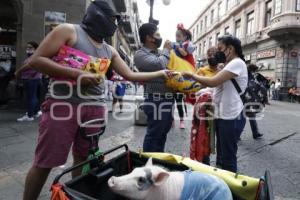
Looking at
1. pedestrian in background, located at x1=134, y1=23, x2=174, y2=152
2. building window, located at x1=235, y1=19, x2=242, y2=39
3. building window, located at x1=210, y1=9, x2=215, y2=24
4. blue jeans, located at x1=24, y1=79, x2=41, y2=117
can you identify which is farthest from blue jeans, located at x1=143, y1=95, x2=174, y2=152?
building window, located at x1=210, y1=9, x2=215, y2=24

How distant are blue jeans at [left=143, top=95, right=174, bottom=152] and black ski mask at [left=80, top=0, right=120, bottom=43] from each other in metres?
1.13

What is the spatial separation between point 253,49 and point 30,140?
3006 cm

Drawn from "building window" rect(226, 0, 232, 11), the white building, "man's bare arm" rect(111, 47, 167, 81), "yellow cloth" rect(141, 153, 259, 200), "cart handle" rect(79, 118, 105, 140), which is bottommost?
"yellow cloth" rect(141, 153, 259, 200)

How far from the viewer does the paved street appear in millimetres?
3771

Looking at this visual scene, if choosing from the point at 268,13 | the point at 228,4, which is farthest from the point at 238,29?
the point at 268,13

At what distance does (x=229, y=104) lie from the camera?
3.30 m

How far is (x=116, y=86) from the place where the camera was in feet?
32.8

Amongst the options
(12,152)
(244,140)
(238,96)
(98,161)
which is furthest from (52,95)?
(244,140)

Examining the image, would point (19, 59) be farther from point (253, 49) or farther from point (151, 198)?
point (253, 49)

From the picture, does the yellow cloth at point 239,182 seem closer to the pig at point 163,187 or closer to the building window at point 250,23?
the pig at point 163,187

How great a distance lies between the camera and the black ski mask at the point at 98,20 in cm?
241

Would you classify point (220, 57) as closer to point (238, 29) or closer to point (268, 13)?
point (268, 13)

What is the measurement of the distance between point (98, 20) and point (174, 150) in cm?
336

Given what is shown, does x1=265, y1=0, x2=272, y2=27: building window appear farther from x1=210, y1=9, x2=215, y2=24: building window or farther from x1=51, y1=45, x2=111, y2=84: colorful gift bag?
x1=51, y1=45, x2=111, y2=84: colorful gift bag
